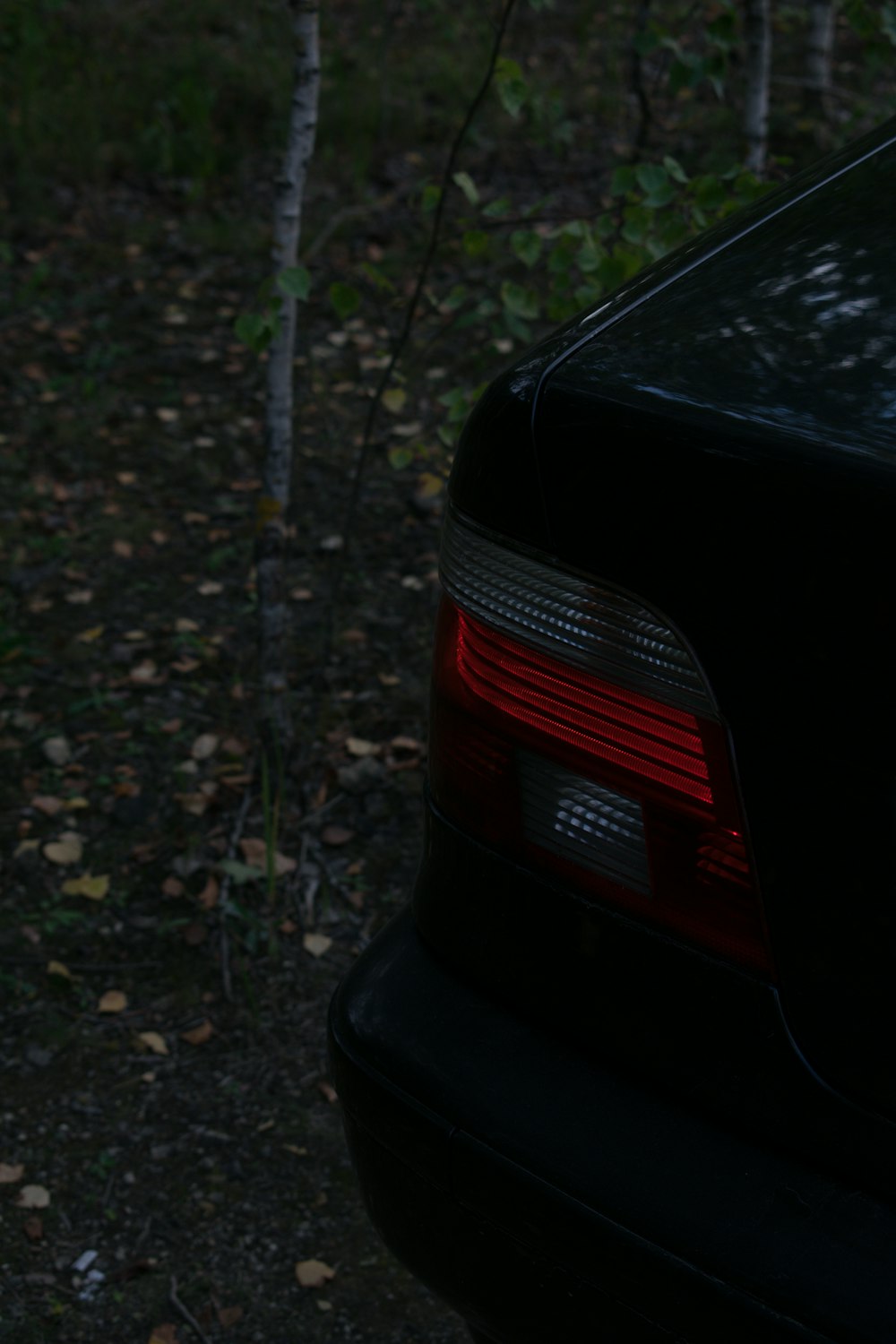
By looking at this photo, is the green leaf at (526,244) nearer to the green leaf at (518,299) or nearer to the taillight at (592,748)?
the green leaf at (518,299)

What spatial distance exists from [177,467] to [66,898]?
6.66ft

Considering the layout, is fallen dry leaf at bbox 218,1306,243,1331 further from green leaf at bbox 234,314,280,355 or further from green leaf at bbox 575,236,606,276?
green leaf at bbox 575,236,606,276

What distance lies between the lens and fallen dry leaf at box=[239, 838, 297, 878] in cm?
291

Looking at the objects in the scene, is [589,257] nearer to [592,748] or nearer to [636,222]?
[636,222]

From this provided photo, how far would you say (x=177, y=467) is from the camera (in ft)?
14.7

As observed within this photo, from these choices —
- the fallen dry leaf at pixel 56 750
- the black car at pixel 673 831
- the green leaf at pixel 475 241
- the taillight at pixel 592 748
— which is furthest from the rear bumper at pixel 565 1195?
the fallen dry leaf at pixel 56 750

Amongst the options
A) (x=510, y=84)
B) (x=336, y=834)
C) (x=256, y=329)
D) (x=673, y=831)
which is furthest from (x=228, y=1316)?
(x=510, y=84)

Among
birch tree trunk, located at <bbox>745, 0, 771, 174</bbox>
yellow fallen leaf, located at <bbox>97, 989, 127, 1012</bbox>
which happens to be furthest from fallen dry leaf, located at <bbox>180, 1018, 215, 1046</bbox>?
birch tree trunk, located at <bbox>745, 0, 771, 174</bbox>

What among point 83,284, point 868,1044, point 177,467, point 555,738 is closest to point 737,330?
point 555,738

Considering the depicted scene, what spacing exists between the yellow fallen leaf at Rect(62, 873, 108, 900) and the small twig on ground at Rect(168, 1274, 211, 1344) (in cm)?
92

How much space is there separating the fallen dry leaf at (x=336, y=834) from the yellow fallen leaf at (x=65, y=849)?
54 centimetres

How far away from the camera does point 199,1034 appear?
2.56 meters

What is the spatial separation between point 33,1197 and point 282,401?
64.9 inches

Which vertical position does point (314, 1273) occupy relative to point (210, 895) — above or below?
below
